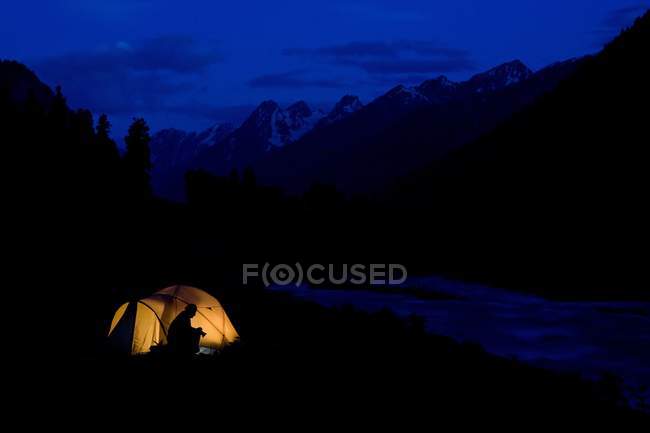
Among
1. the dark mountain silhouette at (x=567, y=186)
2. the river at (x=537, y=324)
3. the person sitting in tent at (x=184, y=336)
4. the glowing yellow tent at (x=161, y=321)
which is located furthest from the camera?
the dark mountain silhouette at (x=567, y=186)

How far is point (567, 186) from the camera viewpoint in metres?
98.8

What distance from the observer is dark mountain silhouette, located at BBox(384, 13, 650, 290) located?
71.1 m

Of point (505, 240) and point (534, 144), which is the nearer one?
point (505, 240)

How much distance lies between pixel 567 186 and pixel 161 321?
298 ft

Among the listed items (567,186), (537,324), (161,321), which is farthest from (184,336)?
(567,186)

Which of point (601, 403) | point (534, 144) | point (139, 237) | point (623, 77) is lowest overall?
point (601, 403)

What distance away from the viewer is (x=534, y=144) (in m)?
130

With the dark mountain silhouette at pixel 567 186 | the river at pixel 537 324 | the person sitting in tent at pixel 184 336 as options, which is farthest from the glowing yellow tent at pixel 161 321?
the dark mountain silhouette at pixel 567 186

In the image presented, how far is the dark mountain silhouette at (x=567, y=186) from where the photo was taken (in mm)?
71062

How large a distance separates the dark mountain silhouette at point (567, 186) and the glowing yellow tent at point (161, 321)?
4773 cm

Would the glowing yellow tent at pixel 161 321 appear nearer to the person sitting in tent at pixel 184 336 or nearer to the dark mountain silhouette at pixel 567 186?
the person sitting in tent at pixel 184 336

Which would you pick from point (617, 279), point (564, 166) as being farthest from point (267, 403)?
point (564, 166)

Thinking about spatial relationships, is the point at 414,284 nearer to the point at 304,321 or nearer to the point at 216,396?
the point at 304,321

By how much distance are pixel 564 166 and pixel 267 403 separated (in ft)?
340
